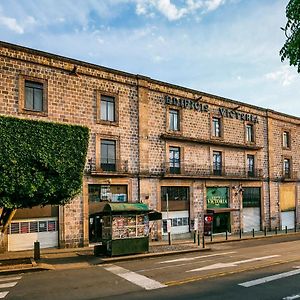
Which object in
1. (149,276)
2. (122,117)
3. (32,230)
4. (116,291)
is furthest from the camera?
(122,117)

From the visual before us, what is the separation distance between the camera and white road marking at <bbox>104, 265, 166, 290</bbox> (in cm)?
1295

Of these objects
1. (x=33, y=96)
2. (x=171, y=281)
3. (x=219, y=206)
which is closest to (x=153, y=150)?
(x=219, y=206)

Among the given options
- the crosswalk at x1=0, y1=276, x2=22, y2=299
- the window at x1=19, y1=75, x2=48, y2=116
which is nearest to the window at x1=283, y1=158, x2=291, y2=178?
the window at x1=19, y1=75, x2=48, y2=116

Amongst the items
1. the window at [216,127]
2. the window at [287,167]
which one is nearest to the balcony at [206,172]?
the window at [216,127]

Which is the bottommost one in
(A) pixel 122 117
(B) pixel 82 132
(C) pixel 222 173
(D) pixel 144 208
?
(D) pixel 144 208

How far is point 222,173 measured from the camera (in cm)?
3428

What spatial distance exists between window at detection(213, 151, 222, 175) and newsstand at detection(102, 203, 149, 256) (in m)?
13.8

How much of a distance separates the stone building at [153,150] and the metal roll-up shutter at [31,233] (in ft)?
0.21

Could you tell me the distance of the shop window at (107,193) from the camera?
26.2 m

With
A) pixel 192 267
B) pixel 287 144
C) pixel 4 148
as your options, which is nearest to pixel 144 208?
pixel 192 267

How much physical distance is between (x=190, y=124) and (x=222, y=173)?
588 cm

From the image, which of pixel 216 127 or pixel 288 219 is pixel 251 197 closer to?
pixel 288 219

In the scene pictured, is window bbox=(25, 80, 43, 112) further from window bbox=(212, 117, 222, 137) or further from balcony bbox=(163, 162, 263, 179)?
window bbox=(212, 117, 222, 137)

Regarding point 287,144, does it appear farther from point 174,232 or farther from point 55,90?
point 55,90
